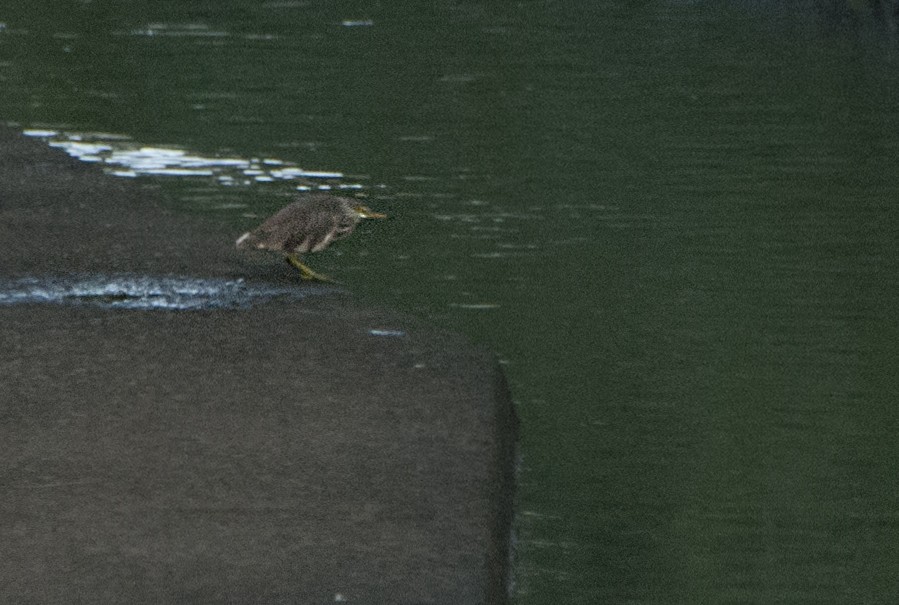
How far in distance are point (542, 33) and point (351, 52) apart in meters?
1.71

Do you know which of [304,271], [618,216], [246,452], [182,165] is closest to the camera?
[246,452]

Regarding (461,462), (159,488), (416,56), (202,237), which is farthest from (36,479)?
(416,56)

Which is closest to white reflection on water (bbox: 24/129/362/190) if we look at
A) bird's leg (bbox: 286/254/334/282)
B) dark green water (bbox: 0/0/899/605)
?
dark green water (bbox: 0/0/899/605)

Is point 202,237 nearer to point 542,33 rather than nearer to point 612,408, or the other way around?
point 612,408

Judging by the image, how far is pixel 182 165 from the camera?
33.1 feet

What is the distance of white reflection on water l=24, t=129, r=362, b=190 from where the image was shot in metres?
9.72

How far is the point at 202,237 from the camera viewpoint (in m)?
8.22

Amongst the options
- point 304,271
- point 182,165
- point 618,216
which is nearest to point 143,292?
point 304,271

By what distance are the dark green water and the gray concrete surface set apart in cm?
29

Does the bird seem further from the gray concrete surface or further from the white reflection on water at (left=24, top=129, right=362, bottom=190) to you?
the white reflection on water at (left=24, top=129, right=362, bottom=190)

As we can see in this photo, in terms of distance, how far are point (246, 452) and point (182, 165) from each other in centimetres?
475

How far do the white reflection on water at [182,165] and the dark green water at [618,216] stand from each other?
5.4 inches

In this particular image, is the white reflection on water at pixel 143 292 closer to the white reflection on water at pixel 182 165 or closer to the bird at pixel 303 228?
the bird at pixel 303 228

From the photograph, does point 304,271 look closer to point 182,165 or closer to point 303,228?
point 303,228
